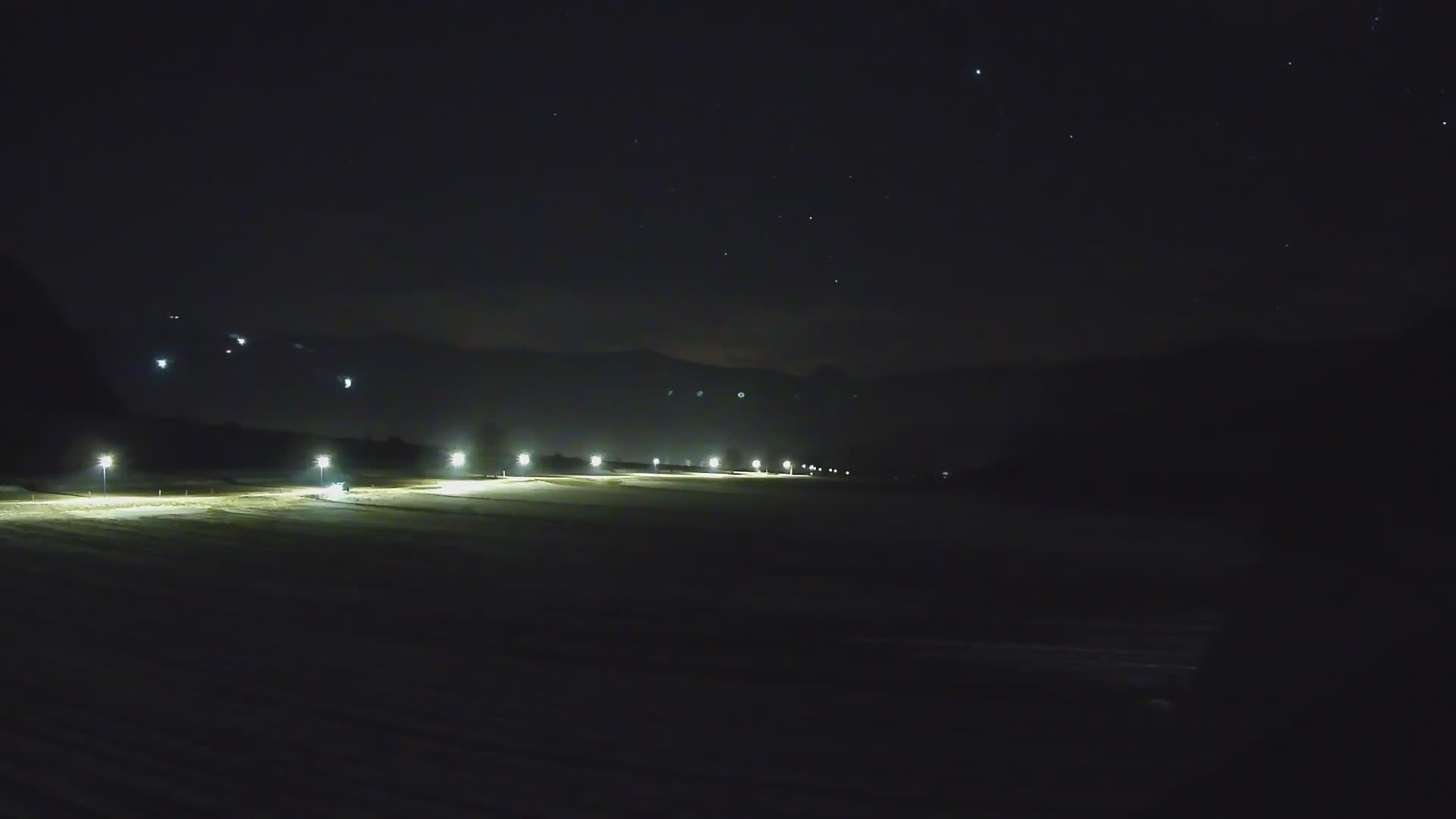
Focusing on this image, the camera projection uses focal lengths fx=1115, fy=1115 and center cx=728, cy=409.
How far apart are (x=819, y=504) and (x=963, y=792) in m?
33.8

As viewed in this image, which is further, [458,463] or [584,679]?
[458,463]

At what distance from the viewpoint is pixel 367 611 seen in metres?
13.3

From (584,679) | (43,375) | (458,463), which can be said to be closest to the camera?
(584,679)

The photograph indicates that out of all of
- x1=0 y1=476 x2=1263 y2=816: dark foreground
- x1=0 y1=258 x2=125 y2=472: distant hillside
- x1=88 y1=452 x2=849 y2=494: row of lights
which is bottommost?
x1=0 y1=476 x2=1263 y2=816: dark foreground

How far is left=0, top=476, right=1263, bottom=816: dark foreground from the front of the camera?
275 inches

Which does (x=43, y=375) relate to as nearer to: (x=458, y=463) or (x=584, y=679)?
(x=458, y=463)

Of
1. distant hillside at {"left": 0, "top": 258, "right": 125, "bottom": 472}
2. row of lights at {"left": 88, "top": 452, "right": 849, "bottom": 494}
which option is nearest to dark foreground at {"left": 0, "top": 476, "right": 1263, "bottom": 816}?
row of lights at {"left": 88, "top": 452, "right": 849, "bottom": 494}

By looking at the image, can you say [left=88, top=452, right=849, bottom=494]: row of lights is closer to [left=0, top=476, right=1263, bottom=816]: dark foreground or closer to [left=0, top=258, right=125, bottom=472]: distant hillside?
[left=0, top=258, right=125, bottom=472]: distant hillside

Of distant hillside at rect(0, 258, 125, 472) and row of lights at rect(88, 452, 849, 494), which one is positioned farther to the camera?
distant hillside at rect(0, 258, 125, 472)

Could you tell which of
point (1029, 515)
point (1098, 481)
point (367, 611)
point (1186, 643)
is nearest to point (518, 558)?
point (367, 611)

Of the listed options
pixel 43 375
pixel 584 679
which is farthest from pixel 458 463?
pixel 584 679

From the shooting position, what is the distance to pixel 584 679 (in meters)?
10.1

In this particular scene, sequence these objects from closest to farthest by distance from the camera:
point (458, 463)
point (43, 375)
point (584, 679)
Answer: point (584, 679) < point (458, 463) < point (43, 375)

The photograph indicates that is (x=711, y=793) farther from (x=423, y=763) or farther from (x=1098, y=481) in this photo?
(x=1098, y=481)
